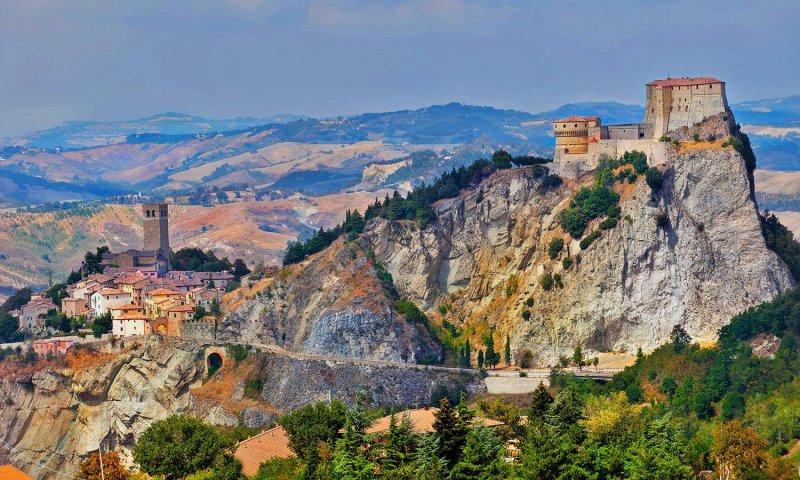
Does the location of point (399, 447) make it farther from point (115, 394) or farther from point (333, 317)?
point (115, 394)

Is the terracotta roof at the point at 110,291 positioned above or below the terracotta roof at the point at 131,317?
above

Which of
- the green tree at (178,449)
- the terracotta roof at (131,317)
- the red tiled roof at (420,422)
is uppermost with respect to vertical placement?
the terracotta roof at (131,317)

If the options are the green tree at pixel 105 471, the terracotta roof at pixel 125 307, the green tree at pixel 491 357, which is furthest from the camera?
the terracotta roof at pixel 125 307

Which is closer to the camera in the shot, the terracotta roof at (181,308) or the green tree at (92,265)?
the terracotta roof at (181,308)

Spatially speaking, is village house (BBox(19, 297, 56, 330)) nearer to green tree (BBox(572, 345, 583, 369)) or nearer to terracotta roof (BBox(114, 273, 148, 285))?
terracotta roof (BBox(114, 273, 148, 285))

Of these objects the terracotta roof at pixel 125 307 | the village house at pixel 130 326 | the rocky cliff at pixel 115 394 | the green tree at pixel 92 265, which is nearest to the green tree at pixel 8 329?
the rocky cliff at pixel 115 394

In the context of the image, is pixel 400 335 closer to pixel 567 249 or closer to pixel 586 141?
pixel 567 249

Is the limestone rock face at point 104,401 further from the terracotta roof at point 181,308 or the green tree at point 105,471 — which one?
the green tree at point 105,471

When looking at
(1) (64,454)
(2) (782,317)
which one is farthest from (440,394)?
(1) (64,454)

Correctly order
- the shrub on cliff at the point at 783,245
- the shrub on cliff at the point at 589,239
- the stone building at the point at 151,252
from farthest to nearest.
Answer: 1. the stone building at the point at 151,252
2. the shrub on cliff at the point at 589,239
3. the shrub on cliff at the point at 783,245
